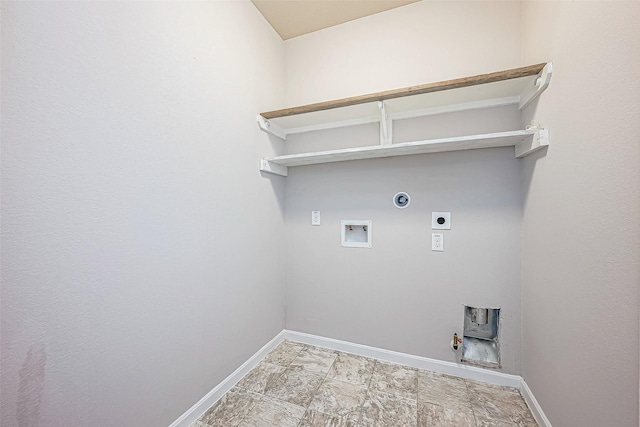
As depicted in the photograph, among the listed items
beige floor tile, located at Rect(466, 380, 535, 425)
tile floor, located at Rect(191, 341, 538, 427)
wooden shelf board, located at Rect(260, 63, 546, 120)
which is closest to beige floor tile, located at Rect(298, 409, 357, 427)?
tile floor, located at Rect(191, 341, 538, 427)

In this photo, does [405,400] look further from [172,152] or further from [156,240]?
[172,152]

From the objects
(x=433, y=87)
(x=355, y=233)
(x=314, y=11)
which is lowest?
(x=355, y=233)

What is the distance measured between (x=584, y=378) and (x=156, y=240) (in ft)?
6.40

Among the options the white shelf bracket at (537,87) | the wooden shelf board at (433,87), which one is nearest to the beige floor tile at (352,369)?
the wooden shelf board at (433,87)

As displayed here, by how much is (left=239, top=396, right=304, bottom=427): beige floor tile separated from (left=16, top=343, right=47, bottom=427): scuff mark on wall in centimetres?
91

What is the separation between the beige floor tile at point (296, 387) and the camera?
4.93 feet

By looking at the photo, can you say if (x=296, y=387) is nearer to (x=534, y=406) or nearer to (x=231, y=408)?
(x=231, y=408)

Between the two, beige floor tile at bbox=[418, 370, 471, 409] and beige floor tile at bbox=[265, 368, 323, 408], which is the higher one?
beige floor tile at bbox=[418, 370, 471, 409]

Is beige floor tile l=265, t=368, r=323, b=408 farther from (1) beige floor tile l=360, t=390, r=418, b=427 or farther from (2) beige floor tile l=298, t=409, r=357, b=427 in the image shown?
(1) beige floor tile l=360, t=390, r=418, b=427

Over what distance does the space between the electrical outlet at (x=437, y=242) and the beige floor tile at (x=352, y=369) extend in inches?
39.9

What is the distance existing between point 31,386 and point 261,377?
1210 mm

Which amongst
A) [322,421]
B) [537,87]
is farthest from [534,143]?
[322,421]

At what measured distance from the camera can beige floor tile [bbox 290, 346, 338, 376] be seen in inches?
70.6

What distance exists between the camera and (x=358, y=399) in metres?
1.50
